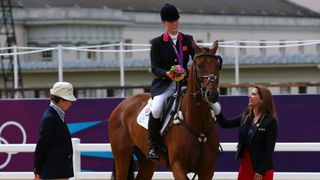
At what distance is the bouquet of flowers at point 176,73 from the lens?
11008mm

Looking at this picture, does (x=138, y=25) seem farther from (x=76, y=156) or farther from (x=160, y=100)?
(x=160, y=100)

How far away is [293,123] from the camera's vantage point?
16.4 meters

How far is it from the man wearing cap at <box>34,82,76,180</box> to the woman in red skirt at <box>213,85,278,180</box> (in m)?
1.87

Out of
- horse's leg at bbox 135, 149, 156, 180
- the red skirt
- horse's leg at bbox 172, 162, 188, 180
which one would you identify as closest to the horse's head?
the red skirt

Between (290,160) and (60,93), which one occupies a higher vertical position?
(60,93)

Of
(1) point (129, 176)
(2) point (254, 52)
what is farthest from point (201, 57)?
(2) point (254, 52)

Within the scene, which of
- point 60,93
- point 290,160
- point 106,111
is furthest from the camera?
point 106,111

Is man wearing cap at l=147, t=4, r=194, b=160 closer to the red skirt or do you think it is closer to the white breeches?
the white breeches

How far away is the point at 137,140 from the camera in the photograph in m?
12.5

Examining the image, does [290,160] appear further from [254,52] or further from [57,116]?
[254,52]

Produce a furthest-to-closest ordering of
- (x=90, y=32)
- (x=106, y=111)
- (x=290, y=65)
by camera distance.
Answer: (x=90, y=32) < (x=290, y=65) < (x=106, y=111)

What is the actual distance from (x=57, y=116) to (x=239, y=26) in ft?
227

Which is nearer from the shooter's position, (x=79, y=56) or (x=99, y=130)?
(x=99, y=130)

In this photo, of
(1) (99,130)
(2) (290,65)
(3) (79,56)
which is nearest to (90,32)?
(3) (79,56)
